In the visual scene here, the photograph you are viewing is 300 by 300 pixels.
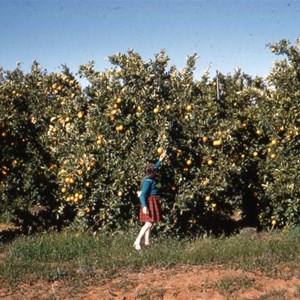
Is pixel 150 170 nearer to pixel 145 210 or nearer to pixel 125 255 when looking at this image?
pixel 145 210

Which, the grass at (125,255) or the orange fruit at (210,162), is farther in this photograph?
the orange fruit at (210,162)

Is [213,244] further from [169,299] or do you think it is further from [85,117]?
[85,117]

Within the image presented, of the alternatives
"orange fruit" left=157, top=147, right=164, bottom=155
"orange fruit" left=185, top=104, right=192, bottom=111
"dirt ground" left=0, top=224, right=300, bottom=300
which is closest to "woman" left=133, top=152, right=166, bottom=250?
"orange fruit" left=157, top=147, right=164, bottom=155

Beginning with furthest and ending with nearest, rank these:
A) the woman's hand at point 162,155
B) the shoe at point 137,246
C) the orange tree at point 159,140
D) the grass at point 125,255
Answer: the orange tree at point 159,140 → the woman's hand at point 162,155 → the shoe at point 137,246 → the grass at point 125,255

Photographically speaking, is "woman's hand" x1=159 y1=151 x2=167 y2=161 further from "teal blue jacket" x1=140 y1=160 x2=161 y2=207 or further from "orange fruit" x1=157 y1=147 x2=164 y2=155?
"teal blue jacket" x1=140 y1=160 x2=161 y2=207

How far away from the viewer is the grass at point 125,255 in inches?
252

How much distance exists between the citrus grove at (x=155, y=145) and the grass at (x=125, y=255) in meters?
0.84

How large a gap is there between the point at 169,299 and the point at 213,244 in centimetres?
235

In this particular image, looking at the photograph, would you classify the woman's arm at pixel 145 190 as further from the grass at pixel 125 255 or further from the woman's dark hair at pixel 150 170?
the grass at pixel 125 255

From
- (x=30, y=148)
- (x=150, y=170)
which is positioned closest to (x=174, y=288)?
(x=150, y=170)

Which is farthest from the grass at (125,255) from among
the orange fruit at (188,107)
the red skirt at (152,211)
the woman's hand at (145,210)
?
the orange fruit at (188,107)

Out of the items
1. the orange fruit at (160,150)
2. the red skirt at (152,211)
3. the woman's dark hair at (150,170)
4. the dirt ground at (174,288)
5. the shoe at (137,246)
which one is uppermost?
the orange fruit at (160,150)

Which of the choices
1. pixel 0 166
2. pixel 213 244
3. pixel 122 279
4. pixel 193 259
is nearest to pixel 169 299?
pixel 122 279

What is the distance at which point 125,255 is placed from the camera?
7.28 m
